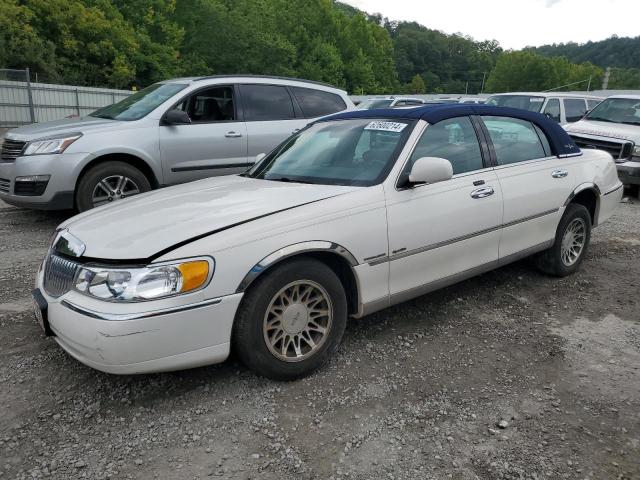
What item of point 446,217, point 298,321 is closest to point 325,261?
point 298,321

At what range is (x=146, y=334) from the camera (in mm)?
→ 2508

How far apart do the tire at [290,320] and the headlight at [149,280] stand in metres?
0.31

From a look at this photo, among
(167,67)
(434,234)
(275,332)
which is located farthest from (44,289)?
(167,67)

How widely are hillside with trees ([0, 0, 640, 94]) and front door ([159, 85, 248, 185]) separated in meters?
28.8

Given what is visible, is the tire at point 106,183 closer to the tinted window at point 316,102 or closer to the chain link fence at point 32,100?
the tinted window at point 316,102

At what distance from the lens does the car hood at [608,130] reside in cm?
921

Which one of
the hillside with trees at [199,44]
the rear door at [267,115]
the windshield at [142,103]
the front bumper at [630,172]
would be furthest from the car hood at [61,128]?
the hillside with trees at [199,44]

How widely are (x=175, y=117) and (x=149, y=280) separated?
419 cm

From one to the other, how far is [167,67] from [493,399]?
47.4m

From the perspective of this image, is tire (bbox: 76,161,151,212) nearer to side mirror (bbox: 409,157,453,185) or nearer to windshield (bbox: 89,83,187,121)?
windshield (bbox: 89,83,187,121)

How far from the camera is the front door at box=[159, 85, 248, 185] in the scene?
643 centimetres

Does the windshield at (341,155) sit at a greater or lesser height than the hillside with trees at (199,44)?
lesser

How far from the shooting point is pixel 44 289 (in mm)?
2961

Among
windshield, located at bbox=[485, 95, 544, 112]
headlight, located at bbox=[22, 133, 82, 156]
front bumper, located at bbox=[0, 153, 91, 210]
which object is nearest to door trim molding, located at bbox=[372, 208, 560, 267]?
front bumper, located at bbox=[0, 153, 91, 210]
